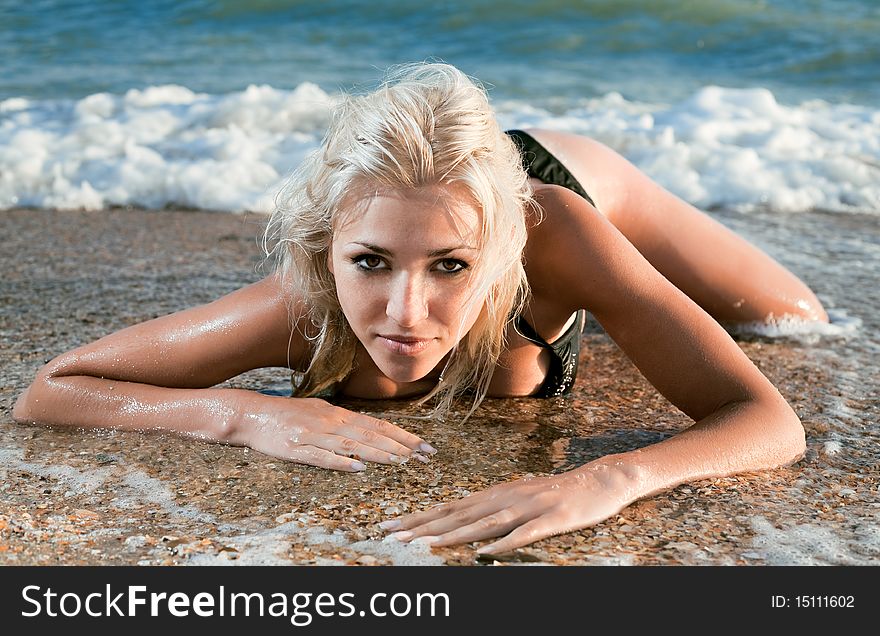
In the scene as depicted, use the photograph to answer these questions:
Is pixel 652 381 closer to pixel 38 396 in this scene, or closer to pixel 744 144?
pixel 38 396

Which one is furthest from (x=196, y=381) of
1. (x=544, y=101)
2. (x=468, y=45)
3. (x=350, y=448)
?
(x=468, y=45)

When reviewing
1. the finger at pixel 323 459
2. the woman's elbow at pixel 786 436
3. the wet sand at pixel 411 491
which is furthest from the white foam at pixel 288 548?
the woman's elbow at pixel 786 436

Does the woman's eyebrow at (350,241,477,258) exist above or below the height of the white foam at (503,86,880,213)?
above

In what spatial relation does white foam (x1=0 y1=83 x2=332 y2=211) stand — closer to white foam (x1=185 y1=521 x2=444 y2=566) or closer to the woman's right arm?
the woman's right arm

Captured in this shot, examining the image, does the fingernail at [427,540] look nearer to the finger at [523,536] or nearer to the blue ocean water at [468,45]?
the finger at [523,536]

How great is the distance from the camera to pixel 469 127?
2672 millimetres

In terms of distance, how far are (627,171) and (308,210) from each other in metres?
1.62

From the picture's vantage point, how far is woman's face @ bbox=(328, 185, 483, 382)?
8.41 ft

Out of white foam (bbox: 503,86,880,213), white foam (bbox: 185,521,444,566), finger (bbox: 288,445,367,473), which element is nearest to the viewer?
white foam (bbox: 185,521,444,566)

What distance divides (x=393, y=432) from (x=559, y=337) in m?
0.66

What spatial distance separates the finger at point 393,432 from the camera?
2955 millimetres

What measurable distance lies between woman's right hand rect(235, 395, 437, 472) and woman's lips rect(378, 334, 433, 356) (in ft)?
1.07

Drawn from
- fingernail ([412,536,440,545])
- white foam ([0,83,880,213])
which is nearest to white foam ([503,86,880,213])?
white foam ([0,83,880,213])

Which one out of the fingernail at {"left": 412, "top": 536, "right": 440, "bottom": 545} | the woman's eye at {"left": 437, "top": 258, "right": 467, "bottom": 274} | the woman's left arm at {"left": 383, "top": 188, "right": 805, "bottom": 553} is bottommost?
the fingernail at {"left": 412, "top": 536, "right": 440, "bottom": 545}
